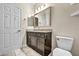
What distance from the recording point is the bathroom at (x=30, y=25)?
1728 millimetres

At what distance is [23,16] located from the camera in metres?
1.78

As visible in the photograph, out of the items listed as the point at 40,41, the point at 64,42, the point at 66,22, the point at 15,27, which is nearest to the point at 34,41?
the point at 40,41

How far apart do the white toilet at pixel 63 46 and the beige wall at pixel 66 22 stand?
0.06m

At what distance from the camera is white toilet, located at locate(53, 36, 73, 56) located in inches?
65.8

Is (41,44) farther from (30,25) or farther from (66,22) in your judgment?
(66,22)

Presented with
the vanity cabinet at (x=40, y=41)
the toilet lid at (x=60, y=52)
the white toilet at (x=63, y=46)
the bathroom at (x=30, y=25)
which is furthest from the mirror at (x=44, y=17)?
the toilet lid at (x=60, y=52)

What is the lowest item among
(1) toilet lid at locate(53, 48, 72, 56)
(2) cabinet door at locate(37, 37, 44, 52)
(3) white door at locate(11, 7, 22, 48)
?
(1) toilet lid at locate(53, 48, 72, 56)

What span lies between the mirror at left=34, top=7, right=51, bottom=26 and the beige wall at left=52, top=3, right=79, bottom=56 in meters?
0.09

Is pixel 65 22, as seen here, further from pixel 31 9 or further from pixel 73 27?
pixel 31 9

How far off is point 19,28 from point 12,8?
34cm

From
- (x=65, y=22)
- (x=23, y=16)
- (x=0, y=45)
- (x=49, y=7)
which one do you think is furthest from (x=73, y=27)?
(x=0, y=45)

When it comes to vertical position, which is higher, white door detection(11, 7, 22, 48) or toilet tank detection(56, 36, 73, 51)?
white door detection(11, 7, 22, 48)

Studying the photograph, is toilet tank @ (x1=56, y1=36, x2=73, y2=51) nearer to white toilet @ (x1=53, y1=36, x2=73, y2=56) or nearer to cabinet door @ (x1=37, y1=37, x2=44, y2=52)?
white toilet @ (x1=53, y1=36, x2=73, y2=56)

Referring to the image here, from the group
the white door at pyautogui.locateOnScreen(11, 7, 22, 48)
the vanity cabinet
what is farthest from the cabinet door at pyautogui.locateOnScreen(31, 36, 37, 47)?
the white door at pyautogui.locateOnScreen(11, 7, 22, 48)
